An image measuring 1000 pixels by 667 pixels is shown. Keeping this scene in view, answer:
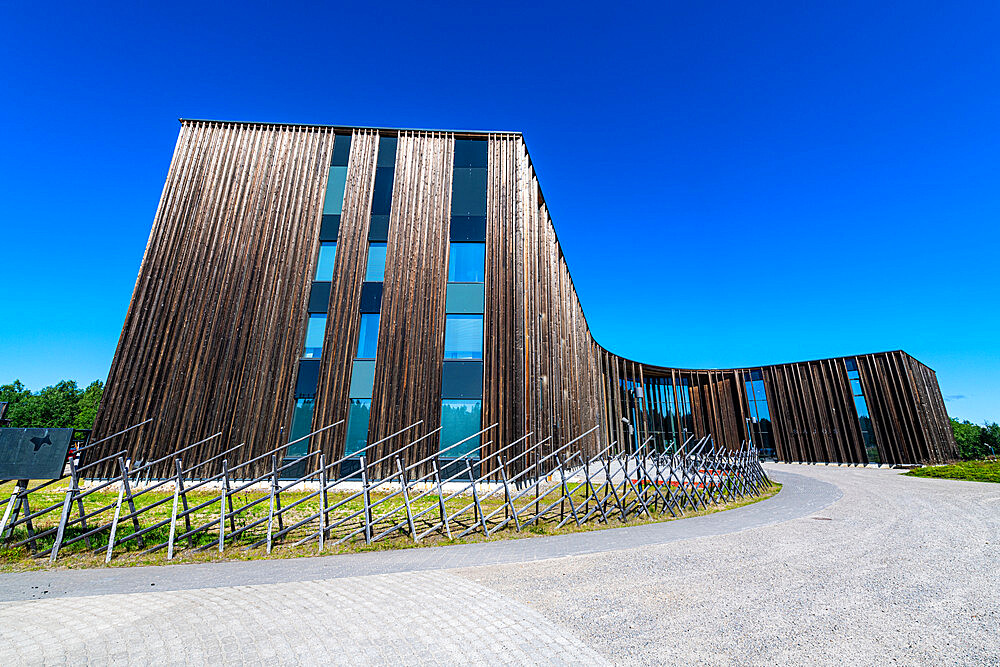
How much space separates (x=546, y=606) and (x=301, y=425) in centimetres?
1234

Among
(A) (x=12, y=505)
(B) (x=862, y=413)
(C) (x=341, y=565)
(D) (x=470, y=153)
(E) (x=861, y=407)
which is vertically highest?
(D) (x=470, y=153)

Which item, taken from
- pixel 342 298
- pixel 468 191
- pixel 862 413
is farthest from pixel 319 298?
pixel 862 413

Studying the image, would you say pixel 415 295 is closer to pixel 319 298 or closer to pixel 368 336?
pixel 368 336

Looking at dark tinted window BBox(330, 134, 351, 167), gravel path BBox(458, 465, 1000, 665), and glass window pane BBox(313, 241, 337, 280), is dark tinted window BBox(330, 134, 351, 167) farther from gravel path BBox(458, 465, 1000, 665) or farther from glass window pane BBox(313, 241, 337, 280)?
gravel path BBox(458, 465, 1000, 665)

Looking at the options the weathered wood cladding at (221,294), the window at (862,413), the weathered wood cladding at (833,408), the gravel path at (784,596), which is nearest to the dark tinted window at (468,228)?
the weathered wood cladding at (221,294)

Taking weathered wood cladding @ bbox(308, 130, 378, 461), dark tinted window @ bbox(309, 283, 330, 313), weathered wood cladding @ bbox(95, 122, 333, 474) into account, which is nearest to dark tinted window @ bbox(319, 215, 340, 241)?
weathered wood cladding @ bbox(308, 130, 378, 461)

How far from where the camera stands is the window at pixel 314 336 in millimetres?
15359

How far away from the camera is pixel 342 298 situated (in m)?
15.9

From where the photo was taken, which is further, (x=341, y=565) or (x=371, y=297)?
(x=371, y=297)

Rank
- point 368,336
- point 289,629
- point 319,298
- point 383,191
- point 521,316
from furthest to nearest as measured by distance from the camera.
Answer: point 383,191 < point 319,298 < point 521,316 < point 368,336 < point 289,629

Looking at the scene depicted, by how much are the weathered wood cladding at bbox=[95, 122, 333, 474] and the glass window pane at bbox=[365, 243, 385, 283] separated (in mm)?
2301

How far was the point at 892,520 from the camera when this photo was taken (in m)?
9.52

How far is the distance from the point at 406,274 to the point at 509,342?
15.7ft

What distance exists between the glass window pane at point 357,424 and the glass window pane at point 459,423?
103 inches
